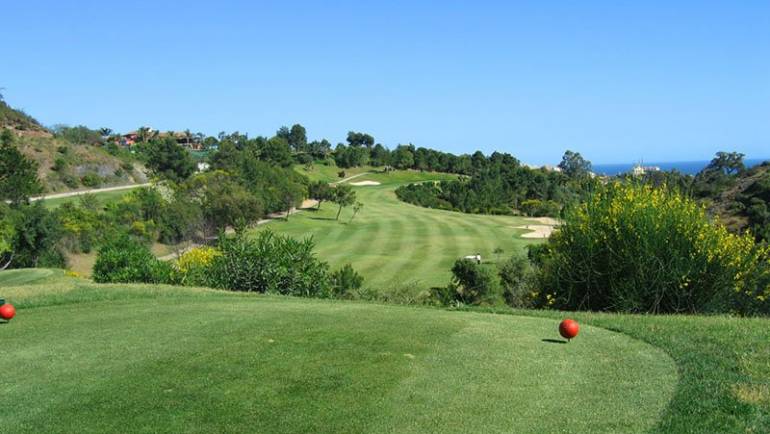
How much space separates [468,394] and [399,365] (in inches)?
50.3

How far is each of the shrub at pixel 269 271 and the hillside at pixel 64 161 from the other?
57.9 meters

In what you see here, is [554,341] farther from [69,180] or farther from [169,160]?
[169,160]

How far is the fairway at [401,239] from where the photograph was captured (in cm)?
5003

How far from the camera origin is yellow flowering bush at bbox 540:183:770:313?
1376cm

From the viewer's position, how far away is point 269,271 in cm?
1898

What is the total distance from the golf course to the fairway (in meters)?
23.0

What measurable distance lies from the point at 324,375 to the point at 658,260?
8.75m

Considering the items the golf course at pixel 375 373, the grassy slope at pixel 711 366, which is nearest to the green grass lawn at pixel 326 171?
the golf course at pixel 375 373

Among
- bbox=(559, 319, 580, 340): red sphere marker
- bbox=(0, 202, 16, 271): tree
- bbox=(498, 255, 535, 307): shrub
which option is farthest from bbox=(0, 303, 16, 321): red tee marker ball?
bbox=(0, 202, 16, 271): tree

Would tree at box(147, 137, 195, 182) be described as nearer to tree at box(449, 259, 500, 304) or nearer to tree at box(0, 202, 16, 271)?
A: tree at box(0, 202, 16, 271)

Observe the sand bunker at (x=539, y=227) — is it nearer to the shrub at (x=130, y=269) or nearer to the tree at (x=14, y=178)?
the tree at (x=14, y=178)

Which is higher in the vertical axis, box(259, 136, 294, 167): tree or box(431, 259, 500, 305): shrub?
box(259, 136, 294, 167): tree

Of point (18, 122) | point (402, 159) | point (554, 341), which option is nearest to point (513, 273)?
point (554, 341)

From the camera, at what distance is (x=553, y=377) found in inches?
301
